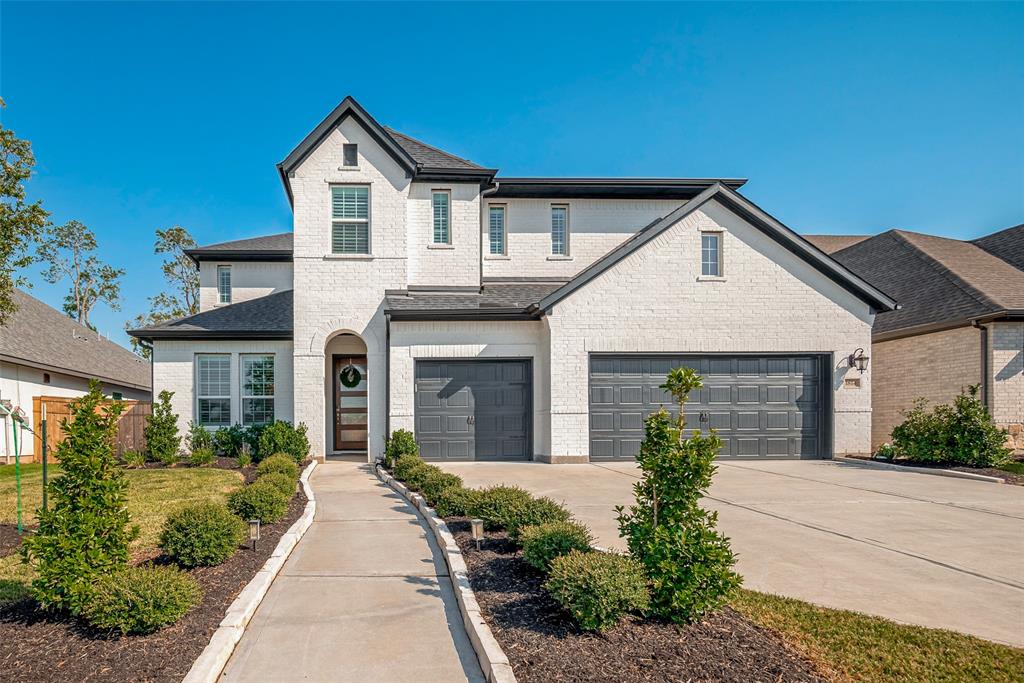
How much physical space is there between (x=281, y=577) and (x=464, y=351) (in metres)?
9.52

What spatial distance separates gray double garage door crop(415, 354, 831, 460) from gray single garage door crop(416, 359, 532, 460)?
25 mm

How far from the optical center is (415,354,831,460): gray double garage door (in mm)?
15398

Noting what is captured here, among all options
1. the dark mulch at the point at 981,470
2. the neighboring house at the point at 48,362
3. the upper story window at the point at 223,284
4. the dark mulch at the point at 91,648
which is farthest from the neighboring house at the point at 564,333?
the dark mulch at the point at 91,648

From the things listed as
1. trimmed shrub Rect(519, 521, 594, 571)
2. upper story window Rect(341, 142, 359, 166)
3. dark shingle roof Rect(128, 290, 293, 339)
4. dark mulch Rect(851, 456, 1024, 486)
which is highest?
upper story window Rect(341, 142, 359, 166)

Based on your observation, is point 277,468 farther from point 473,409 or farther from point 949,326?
point 949,326

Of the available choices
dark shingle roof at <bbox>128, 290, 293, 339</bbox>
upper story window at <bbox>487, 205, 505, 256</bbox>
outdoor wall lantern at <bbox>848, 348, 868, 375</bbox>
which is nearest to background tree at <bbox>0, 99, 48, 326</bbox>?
dark shingle roof at <bbox>128, 290, 293, 339</bbox>

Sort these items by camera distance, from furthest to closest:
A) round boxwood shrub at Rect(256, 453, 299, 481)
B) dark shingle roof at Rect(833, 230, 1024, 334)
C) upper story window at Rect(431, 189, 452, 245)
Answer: upper story window at Rect(431, 189, 452, 245)
dark shingle roof at Rect(833, 230, 1024, 334)
round boxwood shrub at Rect(256, 453, 299, 481)

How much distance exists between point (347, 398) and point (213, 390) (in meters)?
3.58

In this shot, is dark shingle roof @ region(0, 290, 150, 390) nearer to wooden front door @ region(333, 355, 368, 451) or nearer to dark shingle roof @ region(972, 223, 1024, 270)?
wooden front door @ region(333, 355, 368, 451)

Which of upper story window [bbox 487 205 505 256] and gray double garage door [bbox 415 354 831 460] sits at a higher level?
upper story window [bbox 487 205 505 256]

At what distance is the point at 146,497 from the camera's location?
34.8ft

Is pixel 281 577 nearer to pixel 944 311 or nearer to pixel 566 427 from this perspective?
pixel 566 427

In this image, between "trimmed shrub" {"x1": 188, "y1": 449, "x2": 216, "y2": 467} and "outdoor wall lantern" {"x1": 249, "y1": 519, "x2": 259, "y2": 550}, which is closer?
"outdoor wall lantern" {"x1": 249, "y1": 519, "x2": 259, "y2": 550}

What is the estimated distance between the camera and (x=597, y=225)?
62.4ft
